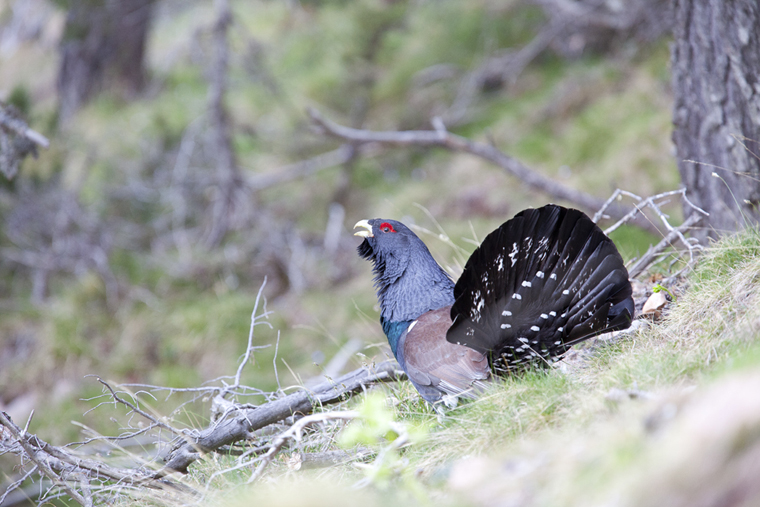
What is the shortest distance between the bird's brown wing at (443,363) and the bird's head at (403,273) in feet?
0.92

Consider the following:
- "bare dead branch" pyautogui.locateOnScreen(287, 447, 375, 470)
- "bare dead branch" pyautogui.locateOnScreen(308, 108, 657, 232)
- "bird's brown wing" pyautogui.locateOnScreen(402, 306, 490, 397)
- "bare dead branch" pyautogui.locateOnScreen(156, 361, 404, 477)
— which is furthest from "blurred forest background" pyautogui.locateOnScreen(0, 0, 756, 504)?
"bare dead branch" pyautogui.locateOnScreen(287, 447, 375, 470)

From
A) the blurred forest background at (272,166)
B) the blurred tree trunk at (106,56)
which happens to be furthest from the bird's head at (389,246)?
the blurred tree trunk at (106,56)

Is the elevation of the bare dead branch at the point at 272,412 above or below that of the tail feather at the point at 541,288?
below

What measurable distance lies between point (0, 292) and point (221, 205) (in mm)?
3876

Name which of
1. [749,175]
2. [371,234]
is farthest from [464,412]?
[749,175]

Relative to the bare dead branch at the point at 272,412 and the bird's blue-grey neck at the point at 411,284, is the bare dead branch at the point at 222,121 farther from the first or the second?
the bare dead branch at the point at 272,412

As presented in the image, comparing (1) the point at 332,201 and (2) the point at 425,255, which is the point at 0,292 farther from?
(2) the point at 425,255

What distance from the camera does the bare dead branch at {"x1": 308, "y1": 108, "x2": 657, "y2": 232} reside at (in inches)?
185

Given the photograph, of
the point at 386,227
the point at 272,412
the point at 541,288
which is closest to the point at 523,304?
the point at 541,288

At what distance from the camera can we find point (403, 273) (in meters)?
3.28

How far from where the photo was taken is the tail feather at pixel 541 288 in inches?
92.7

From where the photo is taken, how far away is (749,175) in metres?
3.18

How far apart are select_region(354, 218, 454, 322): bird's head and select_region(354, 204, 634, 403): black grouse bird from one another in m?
0.25

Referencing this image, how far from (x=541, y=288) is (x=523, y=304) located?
0.11 m
